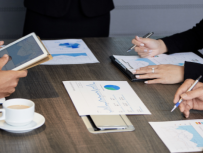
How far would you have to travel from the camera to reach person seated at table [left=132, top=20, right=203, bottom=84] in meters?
1.24

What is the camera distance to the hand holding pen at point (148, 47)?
1475mm

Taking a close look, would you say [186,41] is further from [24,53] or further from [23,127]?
[23,127]

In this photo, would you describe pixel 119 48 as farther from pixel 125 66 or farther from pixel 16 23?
pixel 16 23

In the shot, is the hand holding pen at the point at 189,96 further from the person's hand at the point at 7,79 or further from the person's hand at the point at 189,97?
the person's hand at the point at 7,79

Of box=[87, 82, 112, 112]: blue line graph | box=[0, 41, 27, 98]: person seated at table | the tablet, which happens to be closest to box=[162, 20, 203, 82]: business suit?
box=[87, 82, 112, 112]: blue line graph

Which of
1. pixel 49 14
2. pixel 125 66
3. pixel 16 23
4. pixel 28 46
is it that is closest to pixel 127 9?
pixel 16 23

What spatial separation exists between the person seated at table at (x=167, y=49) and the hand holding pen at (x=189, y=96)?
176 mm

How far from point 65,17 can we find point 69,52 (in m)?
0.49

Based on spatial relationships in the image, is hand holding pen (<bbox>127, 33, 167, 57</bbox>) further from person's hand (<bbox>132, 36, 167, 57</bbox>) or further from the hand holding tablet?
the hand holding tablet

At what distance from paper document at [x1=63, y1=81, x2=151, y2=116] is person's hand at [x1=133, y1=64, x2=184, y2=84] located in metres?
0.10

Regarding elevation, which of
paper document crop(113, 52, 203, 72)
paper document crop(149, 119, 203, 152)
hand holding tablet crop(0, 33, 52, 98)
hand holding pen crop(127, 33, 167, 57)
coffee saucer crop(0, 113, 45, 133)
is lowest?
paper document crop(149, 119, 203, 152)

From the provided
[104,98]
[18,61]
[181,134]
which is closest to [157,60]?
[104,98]

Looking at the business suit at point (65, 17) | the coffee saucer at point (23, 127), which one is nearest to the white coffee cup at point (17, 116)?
the coffee saucer at point (23, 127)

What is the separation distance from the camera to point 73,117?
908 mm
